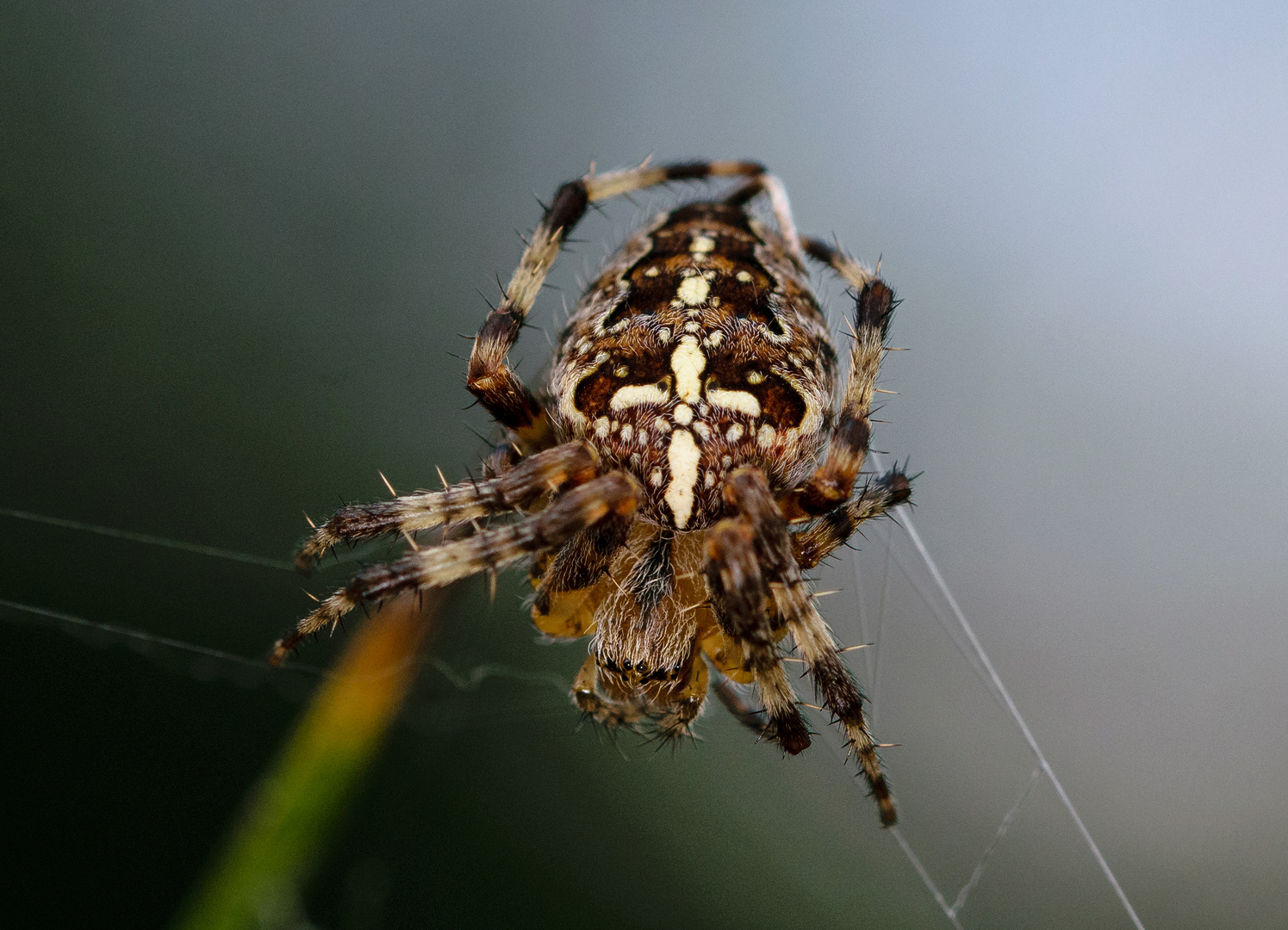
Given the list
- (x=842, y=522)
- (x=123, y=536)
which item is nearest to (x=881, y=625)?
(x=842, y=522)

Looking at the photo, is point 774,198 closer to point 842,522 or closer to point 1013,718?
point 842,522

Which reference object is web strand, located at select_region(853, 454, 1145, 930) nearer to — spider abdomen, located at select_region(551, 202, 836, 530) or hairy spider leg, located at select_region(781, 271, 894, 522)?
hairy spider leg, located at select_region(781, 271, 894, 522)

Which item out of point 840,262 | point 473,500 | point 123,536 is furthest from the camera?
point 840,262

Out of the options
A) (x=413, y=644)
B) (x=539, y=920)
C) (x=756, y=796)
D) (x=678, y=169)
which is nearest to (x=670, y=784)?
(x=756, y=796)

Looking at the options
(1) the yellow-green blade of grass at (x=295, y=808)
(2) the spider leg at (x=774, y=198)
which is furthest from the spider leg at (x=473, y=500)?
(2) the spider leg at (x=774, y=198)

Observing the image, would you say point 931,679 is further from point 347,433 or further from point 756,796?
point 347,433

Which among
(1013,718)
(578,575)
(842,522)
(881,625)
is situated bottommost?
(1013,718)
